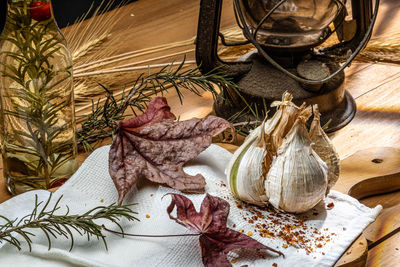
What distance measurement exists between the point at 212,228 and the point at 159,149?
0.50 ft

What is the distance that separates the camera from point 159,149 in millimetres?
707

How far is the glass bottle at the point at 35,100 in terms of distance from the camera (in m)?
0.67

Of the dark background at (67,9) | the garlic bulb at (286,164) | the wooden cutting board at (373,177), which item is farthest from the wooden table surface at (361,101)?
the dark background at (67,9)

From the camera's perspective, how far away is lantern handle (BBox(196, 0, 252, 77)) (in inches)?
33.8

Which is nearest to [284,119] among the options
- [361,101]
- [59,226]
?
[59,226]

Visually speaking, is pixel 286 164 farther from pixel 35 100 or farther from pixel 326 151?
pixel 35 100

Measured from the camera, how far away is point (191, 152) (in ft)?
2.34

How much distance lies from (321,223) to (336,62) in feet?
1.22

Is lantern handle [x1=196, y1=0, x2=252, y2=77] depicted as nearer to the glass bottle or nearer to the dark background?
the glass bottle

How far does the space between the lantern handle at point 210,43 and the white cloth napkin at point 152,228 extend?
211 mm

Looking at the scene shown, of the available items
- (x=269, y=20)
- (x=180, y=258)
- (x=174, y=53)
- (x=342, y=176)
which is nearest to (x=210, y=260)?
(x=180, y=258)

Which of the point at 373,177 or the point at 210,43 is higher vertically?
the point at 210,43

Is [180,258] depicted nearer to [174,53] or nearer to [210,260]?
[210,260]

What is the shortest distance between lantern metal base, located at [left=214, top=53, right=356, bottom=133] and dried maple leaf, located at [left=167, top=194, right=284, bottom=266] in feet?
0.92
